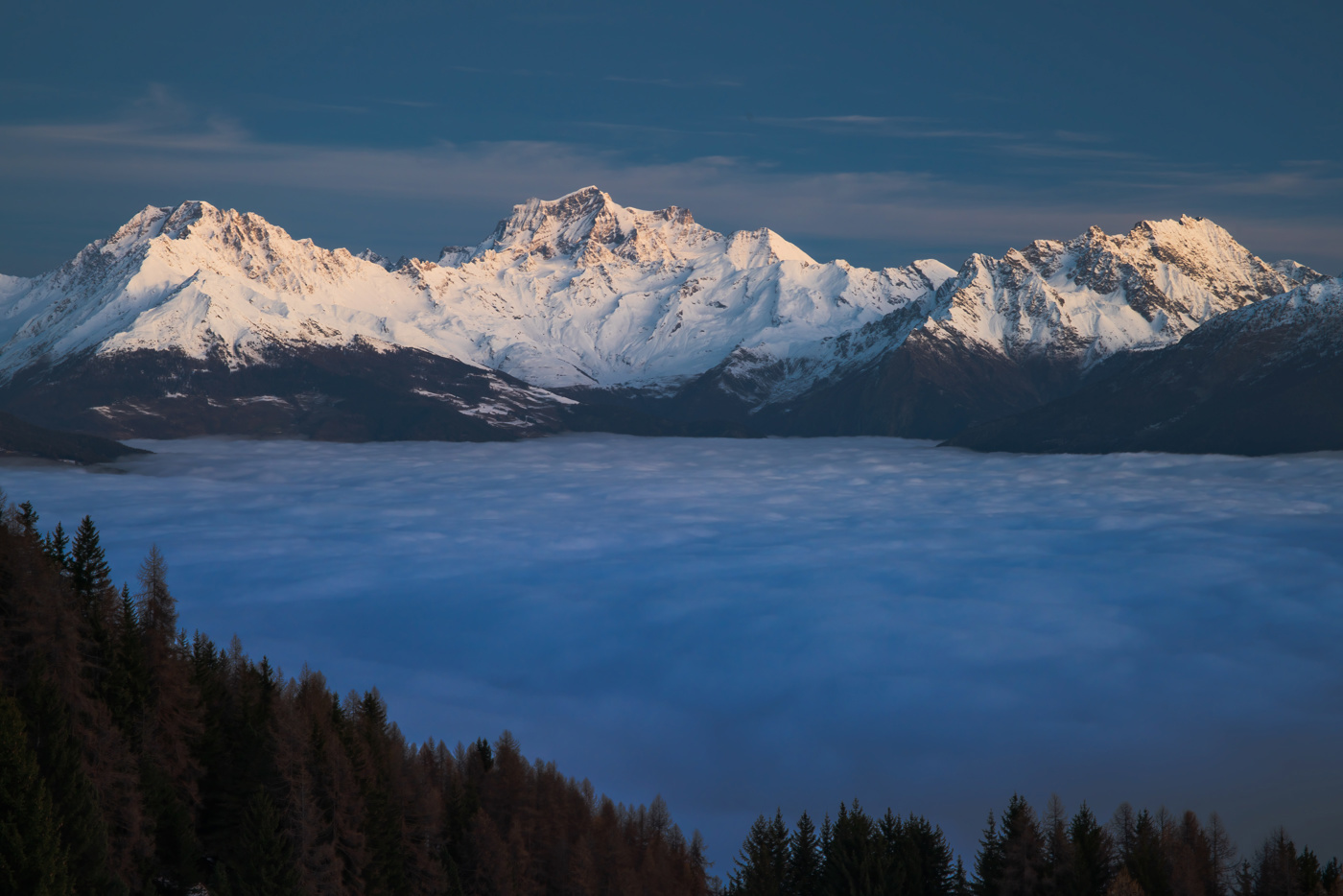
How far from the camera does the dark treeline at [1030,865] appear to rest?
7719 centimetres

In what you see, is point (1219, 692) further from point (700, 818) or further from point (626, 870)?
point (626, 870)

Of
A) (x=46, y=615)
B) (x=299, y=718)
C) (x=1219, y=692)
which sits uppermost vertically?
(x=46, y=615)

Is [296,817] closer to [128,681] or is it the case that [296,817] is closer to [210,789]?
[210,789]

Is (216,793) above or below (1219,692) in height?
above

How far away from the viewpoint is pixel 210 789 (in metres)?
79.2

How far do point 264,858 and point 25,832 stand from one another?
16.8 meters

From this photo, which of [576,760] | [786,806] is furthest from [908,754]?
[576,760]

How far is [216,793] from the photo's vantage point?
258 ft

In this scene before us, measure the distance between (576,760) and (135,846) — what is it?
113718 mm

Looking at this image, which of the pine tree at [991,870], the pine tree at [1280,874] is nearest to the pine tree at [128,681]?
the pine tree at [991,870]

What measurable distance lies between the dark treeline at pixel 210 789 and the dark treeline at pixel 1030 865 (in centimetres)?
1042

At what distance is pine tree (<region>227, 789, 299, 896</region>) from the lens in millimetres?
64750

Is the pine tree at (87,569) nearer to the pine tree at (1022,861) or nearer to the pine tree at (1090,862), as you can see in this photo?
the pine tree at (1022,861)

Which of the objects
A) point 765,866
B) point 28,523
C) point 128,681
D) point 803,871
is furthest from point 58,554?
point 803,871
